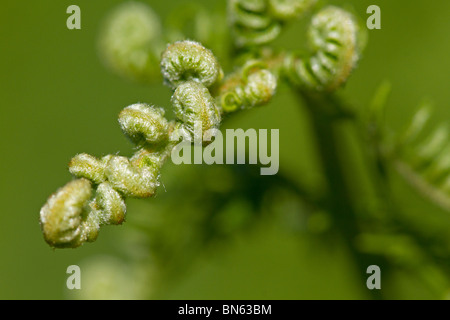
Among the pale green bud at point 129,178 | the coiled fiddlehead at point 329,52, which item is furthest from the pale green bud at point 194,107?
the coiled fiddlehead at point 329,52

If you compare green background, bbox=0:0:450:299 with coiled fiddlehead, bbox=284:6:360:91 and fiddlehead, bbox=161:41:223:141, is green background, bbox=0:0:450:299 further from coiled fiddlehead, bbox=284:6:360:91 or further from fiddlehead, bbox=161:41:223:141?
fiddlehead, bbox=161:41:223:141

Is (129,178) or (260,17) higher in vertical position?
(260,17)

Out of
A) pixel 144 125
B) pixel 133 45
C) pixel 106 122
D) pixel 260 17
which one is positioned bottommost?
pixel 144 125

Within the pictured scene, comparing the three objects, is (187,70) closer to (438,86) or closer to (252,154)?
(252,154)

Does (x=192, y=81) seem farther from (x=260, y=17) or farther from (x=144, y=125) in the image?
(x=260, y=17)

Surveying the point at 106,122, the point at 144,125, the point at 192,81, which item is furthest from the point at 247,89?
the point at 106,122
